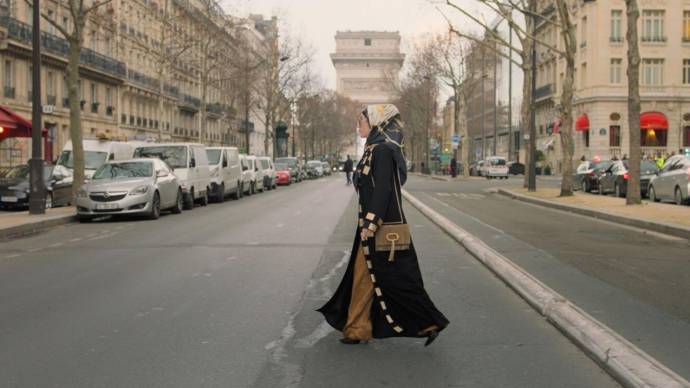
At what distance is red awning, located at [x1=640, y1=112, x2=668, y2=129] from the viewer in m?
59.6

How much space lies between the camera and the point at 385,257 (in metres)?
6.11

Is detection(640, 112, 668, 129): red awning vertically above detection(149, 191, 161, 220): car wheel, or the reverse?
detection(640, 112, 668, 129): red awning

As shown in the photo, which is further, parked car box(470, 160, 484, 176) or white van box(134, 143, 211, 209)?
parked car box(470, 160, 484, 176)

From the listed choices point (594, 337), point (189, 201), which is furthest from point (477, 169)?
point (594, 337)

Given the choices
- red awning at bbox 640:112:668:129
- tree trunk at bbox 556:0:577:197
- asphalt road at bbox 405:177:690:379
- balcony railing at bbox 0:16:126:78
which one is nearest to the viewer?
asphalt road at bbox 405:177:690:379

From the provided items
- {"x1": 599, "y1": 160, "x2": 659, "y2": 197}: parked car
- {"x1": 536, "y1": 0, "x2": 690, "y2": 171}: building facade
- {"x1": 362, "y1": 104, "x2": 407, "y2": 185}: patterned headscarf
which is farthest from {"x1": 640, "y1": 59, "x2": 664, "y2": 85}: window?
{"x1": 362, "y1": 104, "x2": 407, "y2": 185}: patterned headscarf

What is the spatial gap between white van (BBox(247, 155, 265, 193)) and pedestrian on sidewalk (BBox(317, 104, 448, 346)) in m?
32.1

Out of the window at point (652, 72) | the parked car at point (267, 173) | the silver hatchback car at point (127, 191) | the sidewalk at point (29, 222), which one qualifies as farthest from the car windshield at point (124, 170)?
the window at point (652, 72)

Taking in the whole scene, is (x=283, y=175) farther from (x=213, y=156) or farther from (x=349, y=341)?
(x=349, y=341)

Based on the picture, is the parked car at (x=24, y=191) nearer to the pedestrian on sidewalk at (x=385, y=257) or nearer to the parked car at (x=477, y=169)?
the pedestrian on sidewalk at (x=385, y=257)

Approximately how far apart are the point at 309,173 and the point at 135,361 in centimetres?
6953

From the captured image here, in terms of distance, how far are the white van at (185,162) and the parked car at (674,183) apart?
14.3 meters

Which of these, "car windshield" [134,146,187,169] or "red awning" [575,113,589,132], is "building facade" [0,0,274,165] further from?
"red awning" [575,113,589,132]

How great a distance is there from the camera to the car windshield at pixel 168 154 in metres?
25.8
